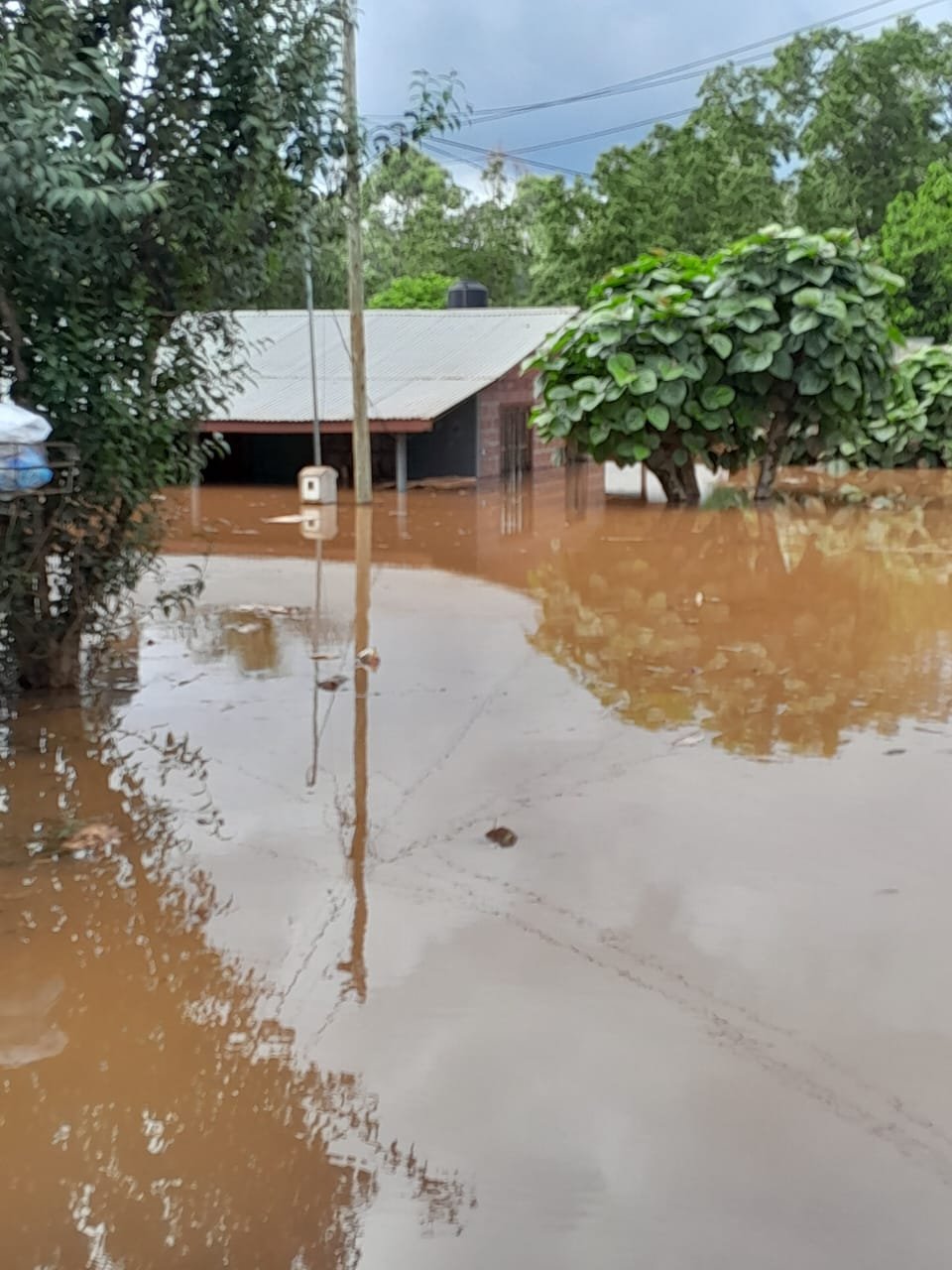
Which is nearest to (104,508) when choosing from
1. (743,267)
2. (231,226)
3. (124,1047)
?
(231,226)

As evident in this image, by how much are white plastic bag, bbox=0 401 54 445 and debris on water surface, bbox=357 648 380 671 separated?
3.48 meters

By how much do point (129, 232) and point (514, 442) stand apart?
1891cm

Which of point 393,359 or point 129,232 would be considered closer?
point 129,232

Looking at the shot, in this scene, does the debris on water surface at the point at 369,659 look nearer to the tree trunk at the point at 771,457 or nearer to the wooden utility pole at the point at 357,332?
the wooden utility pole at the point at 357,332

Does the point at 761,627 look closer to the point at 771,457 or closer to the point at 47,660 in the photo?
the point at 47,660

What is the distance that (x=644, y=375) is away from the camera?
18297mm

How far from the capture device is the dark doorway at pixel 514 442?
24.9m

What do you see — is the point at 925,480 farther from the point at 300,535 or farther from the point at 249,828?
the point at 249,828

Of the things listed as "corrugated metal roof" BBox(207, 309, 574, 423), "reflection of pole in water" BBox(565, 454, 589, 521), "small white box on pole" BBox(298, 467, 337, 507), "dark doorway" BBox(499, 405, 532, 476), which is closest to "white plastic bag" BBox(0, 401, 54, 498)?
"reflection of pole in water" BBox(565, 454, 589, 521)

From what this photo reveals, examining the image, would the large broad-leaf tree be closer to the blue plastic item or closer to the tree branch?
the tree branch

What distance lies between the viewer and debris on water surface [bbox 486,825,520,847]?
5.91 m

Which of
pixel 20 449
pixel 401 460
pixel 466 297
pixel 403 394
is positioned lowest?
pixel 401 460

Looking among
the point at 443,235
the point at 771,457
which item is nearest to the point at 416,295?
the point at 443,235

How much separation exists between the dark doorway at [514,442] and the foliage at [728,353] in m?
5.36
